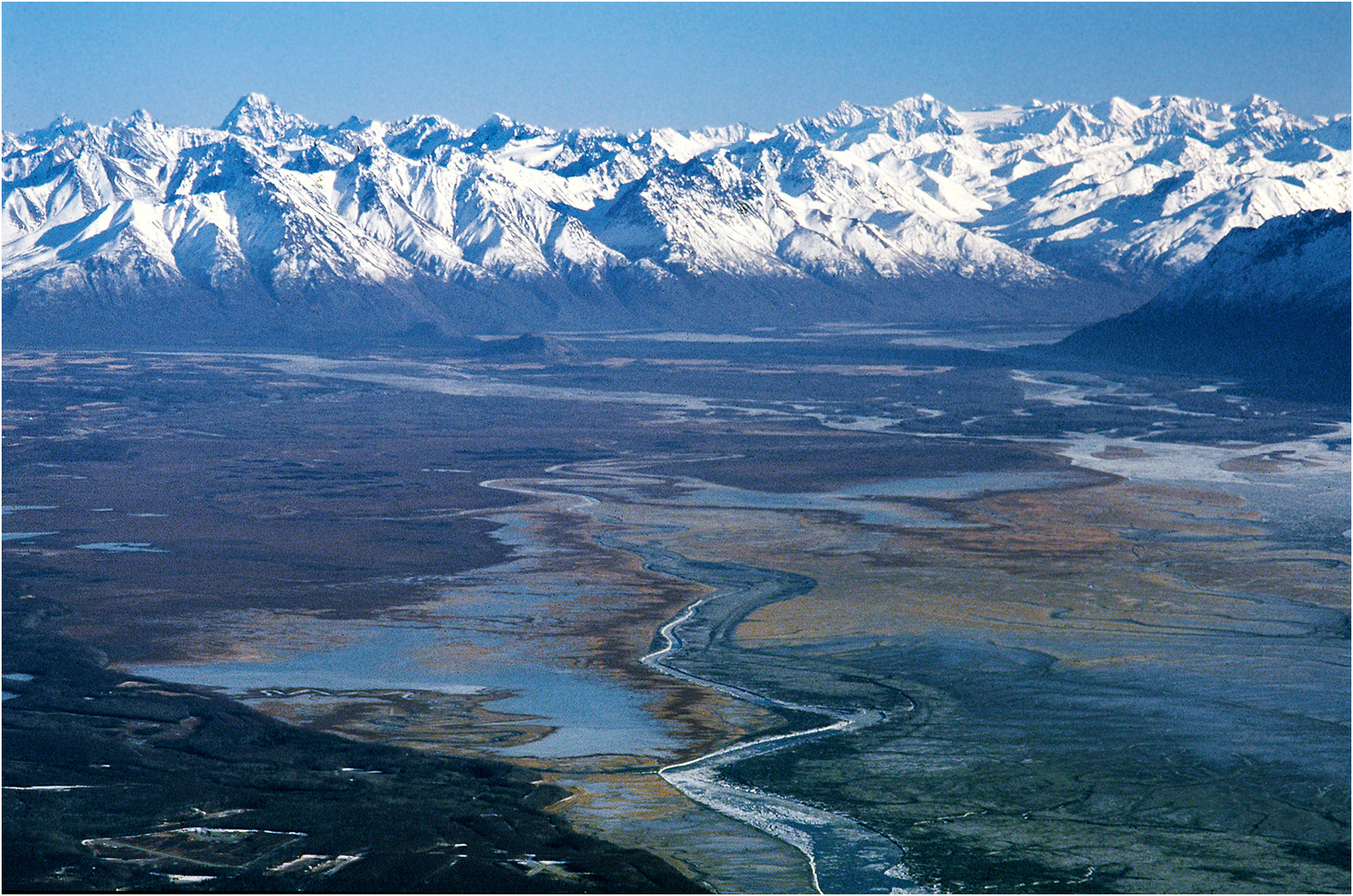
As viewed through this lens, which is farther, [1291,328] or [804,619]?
[1291,328]

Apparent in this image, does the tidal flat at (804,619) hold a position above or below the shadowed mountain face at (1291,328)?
below

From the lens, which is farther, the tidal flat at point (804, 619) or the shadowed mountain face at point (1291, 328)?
the shadowed mountain face at point (1291, 328)

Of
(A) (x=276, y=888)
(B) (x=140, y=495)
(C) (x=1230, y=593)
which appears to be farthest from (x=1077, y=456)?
(A) (x=276, y=888)

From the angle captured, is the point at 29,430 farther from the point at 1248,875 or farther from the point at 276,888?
the point at 1248,875

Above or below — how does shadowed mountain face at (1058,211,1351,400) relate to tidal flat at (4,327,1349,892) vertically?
above

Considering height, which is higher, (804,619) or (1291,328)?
Answer: (1291,328)

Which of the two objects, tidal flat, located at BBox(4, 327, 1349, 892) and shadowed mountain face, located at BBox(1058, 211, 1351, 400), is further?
shadowed mountain face, located at BBox(1058, 211, 1351, 400)

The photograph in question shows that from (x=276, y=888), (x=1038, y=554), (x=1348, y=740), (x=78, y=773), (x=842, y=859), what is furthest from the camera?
(x=1038, y=554)

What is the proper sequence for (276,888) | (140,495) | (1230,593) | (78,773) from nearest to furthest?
(276,888) < (78,773) < (1230,593) < (140,495)
